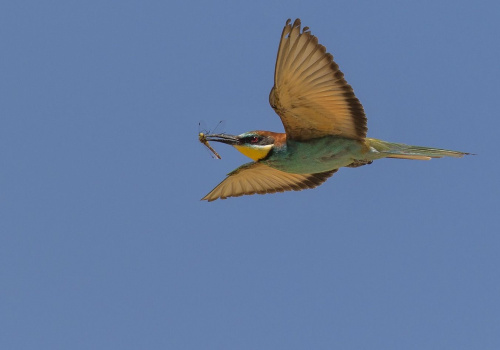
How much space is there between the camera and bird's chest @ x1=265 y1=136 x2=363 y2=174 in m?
6.66

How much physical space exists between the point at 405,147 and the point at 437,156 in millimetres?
242

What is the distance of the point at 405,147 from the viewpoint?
22.5 feet

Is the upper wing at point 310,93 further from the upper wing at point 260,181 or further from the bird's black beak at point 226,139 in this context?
the upper wing at point 260,181

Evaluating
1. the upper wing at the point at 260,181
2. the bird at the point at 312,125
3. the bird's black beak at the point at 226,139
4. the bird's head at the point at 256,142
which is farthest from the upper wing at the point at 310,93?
the upper wing at the point at 260,181

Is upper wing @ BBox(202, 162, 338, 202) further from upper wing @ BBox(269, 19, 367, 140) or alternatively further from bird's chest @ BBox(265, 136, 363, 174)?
upper wing @ BBox(269, 19, 367, 140)

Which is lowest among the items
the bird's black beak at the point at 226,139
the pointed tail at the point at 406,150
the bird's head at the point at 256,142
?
the pointed tail at the point at 406,150

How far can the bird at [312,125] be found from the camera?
6160mm

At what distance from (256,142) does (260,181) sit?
1019 mm

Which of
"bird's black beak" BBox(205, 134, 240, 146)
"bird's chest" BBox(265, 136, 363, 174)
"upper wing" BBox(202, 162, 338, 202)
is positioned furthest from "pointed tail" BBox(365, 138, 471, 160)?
"bird's black beak" BBox(205, 134, 240, 146)

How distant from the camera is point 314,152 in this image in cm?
666

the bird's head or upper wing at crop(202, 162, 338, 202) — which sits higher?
the bird's head

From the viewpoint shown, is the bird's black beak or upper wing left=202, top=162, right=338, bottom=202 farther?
upper wing left=202, top=162, right=338, bottom=202

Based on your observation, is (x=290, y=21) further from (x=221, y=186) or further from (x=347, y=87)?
(x=221, y=186)

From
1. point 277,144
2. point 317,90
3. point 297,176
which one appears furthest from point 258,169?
point 317,90
